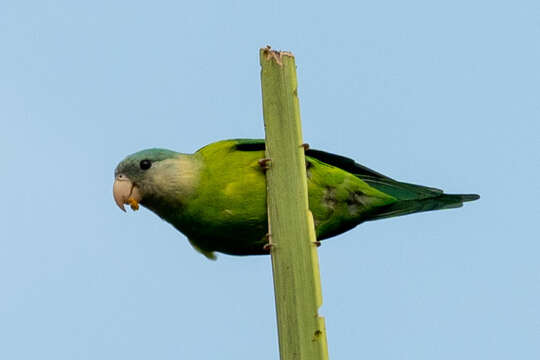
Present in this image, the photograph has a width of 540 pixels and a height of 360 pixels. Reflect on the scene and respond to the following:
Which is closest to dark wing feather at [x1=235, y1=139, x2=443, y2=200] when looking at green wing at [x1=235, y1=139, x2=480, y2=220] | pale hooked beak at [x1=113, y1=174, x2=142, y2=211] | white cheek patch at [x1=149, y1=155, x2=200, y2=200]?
green wing at [x1=235, y1=139, x2=480, y2=220]

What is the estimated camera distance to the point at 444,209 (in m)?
5.73

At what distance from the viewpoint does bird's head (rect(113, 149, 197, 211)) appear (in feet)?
16.8

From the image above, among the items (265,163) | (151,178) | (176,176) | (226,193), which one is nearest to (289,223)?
(265,163)

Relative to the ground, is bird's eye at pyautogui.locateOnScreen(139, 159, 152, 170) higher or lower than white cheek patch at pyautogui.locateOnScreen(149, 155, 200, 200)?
higher

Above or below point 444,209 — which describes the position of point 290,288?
below

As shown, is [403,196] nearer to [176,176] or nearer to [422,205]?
[422,205]

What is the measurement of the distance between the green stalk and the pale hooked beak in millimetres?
1258

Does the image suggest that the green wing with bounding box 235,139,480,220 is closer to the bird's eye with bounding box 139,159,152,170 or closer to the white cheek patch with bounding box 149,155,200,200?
the white cheek patch with bounding box 149,155,200,200

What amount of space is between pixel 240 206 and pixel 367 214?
1151 mm

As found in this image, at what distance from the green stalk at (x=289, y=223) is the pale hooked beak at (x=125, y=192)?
1258 mm

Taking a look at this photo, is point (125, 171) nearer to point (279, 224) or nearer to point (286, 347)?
point (279, 224)

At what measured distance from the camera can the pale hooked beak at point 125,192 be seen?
5125mm

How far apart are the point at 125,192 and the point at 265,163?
4.05 ft

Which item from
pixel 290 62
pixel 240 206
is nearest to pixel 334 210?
pixel 240 206
